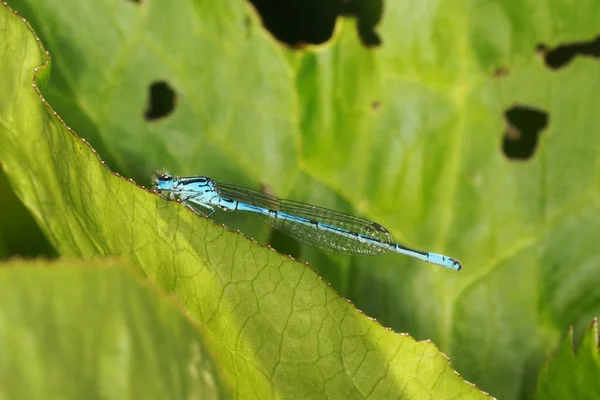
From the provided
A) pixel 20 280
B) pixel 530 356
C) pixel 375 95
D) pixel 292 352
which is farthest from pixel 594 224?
pixel 20 280

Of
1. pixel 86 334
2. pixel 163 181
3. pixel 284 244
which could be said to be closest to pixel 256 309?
pixel 86 334

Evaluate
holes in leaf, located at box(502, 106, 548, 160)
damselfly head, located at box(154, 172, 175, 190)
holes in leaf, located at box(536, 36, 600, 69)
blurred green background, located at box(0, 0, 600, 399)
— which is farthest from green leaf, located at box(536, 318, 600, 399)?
damselfly head, located at box(154, 172, 175, 190)

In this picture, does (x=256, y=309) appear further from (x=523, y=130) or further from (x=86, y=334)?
(x=523, y=130)

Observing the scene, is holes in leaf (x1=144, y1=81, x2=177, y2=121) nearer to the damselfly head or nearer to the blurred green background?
the blurred green background

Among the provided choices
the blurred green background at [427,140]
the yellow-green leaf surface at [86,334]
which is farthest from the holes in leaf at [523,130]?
the yellow-green leaf surface at [86,334]

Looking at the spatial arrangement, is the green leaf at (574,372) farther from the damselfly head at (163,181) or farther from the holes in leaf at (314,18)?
the damselfly head at (163,181)

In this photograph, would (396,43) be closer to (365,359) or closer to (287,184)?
(287,184)

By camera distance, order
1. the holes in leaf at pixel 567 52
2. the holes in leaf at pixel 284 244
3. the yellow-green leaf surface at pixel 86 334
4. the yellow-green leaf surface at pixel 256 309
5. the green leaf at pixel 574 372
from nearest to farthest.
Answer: the yellow-green leaf surface at pixel 86 334, the yellow-green leaf surface at pixel 256 309, the green leaf at pixel 574 372, the holes in leaf at pixel 567 52, the holes in leaf at pixel 284 244

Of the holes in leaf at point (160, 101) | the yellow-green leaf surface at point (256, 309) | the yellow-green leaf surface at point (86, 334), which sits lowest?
the yellow-green leaf surface at point (86, 334)
